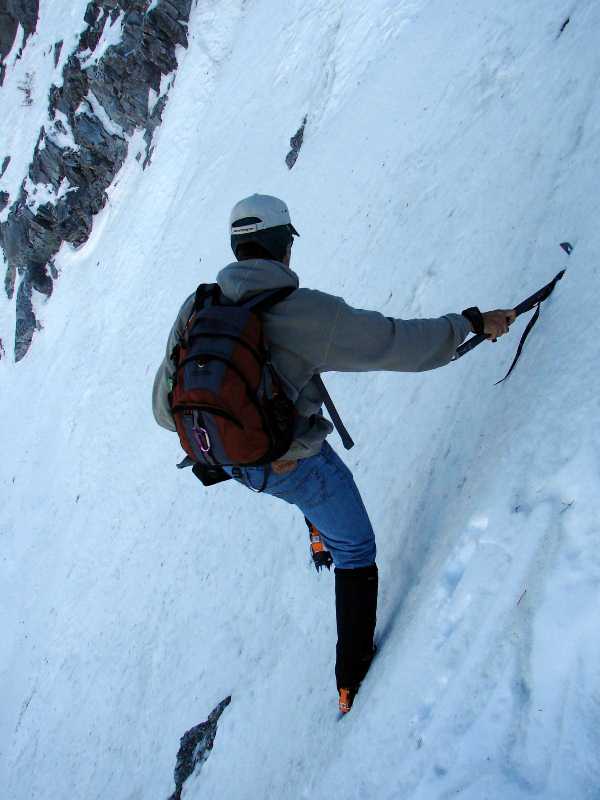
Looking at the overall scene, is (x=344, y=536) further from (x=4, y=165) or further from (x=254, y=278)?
(x=4, y=165)

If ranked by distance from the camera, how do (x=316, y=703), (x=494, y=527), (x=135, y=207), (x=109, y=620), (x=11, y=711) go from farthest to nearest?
(x=135, y=207), (x=11, y=711), (x=109, y=620), (x=316, y=703), (x=494, y=527)

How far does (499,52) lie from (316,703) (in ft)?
18.0

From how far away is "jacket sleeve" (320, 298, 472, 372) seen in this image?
2211 mm

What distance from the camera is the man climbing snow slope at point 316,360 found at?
7.29 feet

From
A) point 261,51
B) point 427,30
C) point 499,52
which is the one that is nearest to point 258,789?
point 499,52

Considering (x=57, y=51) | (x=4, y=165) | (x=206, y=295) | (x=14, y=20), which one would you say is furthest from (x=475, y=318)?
(x=14, y=20)

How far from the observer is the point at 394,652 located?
2.62m

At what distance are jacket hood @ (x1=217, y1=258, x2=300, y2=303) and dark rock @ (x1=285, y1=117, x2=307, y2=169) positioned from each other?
8525mm

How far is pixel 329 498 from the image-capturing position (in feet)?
8.73

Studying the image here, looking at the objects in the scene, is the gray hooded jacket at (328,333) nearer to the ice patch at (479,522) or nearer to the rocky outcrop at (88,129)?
the ice patch at (479,522)

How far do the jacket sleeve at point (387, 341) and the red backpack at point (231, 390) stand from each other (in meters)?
0.24

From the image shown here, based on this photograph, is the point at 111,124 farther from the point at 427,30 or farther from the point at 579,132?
the point at 579,132

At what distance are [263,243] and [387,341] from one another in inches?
25.2

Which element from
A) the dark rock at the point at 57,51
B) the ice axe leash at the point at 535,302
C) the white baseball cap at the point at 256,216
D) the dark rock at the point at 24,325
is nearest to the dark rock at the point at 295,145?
the ice axe leash at the point at 535,302
